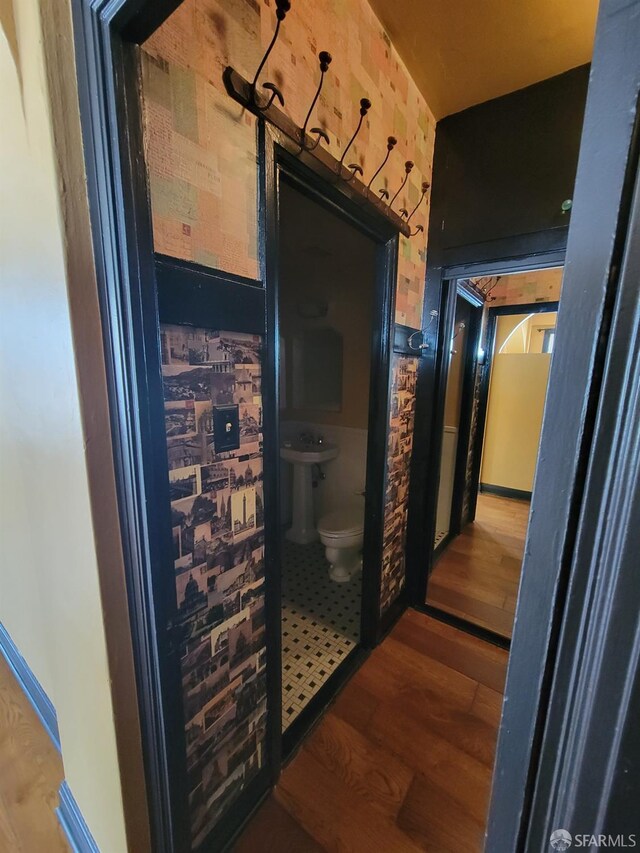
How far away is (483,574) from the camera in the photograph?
7.88ft

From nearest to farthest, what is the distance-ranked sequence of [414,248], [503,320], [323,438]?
[414,248] → [323,438] → [503,320]

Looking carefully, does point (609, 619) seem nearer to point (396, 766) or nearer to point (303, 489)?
point (396, 766)

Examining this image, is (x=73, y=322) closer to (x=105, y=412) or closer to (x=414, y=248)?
(x=105, y=412)

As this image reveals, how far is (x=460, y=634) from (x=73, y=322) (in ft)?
7.36

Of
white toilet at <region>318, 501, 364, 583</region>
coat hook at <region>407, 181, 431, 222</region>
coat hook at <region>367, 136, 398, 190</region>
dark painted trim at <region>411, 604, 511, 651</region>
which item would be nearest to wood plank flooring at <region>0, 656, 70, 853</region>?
white toilet at <region>318, 501, 364, 583</region>

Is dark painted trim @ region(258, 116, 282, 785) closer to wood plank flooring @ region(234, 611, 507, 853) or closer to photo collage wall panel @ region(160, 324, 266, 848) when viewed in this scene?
photo collage wall panel @ region(160, 324, 266, 848)

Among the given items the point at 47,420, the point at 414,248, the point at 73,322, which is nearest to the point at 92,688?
the point at 47,420

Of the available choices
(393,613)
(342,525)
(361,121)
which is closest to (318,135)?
(361,121)

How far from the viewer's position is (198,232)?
74 cm

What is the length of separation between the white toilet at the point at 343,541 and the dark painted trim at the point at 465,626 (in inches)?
18.3

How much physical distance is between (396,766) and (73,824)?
1.07 m

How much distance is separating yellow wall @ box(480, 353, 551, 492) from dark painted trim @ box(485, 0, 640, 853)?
3.83 metres

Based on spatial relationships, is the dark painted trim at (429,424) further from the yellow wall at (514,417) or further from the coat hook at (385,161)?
the yellow wall at (514,417)

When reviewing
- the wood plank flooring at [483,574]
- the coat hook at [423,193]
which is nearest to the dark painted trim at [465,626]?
the wood plank flooring at [483,574]
